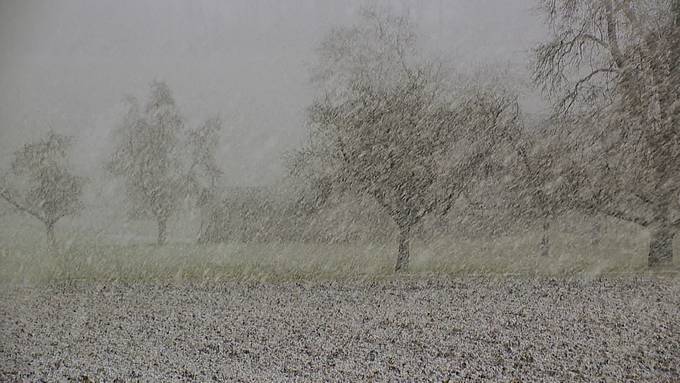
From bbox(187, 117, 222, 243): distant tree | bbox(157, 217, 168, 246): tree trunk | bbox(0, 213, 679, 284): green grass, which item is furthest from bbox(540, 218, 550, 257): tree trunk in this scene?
bbox(157, 217, 168, 246): tree trunk

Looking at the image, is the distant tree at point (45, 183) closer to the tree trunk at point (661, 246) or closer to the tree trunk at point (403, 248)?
the tree trunk at point (403, 248)

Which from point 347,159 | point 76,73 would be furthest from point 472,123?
point 76,73

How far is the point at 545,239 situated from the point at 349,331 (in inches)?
28.4

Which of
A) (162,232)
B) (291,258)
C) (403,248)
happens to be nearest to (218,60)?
(162,232)

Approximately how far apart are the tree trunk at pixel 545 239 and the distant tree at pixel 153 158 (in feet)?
3.73

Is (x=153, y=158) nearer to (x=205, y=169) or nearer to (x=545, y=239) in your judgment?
(x=205, y=169)

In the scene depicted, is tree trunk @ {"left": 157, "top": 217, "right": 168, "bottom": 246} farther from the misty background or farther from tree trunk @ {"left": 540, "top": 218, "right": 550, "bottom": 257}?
tree trunk @ {"left": 540, "top": 218, "right": 550, "bottom": 257}

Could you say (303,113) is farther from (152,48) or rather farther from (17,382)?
(17,382)

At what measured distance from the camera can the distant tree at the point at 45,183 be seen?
150 centimetres

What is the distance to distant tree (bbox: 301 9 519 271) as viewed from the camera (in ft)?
5.34

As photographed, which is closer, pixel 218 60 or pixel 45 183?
pixel 45 183

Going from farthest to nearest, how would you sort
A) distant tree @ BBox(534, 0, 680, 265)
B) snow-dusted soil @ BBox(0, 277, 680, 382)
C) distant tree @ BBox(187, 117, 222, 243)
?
distant tree @ BBox(534, 0, 680, 265), distant tree @ BBox(187, 117, 222, 243), snow-dusted soil @ BBox(0, 277, 680, 382)

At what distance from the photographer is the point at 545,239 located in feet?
5.65

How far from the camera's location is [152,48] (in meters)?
1.68
